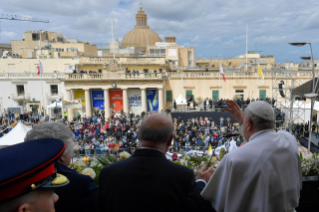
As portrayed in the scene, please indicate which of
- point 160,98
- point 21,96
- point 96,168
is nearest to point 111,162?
point 96,168

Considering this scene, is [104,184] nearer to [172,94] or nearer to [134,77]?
[134,77]

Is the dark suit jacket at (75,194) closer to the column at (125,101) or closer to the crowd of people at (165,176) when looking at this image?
the crowd of people at (165,176)

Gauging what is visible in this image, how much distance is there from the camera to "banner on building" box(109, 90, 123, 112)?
1121 inches

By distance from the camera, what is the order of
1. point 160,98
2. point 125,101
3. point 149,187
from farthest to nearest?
point 160,98, point 125,101, point 149,187

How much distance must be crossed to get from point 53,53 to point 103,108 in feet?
53.1

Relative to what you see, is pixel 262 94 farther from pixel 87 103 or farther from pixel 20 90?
pixel 20 90

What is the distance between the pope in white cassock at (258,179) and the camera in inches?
84.0

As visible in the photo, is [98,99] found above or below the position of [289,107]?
above

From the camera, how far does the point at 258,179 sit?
6.98 feet

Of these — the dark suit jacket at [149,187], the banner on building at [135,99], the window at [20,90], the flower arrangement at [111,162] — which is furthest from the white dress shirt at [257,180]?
the window at [20,90]

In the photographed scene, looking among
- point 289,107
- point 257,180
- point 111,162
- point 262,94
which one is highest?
point 257,180

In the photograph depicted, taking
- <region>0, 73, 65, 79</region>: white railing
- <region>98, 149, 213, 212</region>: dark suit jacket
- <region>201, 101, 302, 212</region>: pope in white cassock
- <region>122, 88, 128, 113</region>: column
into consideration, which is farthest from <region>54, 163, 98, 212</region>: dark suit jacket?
<region>0, 73, 65, 79</region>: white railing

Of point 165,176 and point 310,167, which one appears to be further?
point 310,167

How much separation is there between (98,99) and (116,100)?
217 cm
